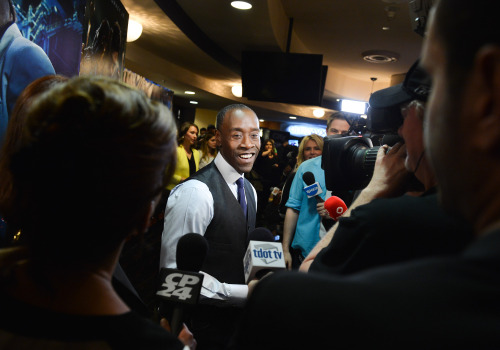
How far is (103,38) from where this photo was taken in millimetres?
2629

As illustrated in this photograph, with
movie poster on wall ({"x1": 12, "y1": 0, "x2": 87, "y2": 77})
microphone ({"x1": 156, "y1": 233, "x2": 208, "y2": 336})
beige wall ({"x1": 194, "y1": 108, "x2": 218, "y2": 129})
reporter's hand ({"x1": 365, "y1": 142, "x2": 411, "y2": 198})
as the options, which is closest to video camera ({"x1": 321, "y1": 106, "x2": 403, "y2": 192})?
reporter's hand ({"x1": 365, "y1": 142, "x2": 411, "y2": 198})

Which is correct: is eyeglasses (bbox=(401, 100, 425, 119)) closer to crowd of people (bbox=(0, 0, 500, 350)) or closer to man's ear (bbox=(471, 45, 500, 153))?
crowd of people (bbox=(0, 0, 500, 350))

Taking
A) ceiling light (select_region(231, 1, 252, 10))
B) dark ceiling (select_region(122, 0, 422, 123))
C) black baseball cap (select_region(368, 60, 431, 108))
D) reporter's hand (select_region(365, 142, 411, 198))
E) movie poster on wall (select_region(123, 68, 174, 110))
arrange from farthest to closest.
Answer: dark ceiling (select_region(122, 0, 422, 123)) < ceiling light (select_region(231, 1, 252, 10)) < movie poster on wall (select_region(123, 68, 174, 110)) < reporter's hand (select_region(365, 142, 411, 198)) < black baseball cap (select_region(368, 60, 431, 108))

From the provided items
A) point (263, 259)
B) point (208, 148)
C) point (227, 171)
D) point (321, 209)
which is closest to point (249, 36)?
point (208, 148)

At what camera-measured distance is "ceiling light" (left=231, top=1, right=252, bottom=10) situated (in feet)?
16.6

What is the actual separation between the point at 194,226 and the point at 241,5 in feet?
13.1

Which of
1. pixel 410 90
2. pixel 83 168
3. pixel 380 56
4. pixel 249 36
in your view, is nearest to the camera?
pixel 83 168

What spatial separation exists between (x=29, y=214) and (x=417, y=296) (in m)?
0.64

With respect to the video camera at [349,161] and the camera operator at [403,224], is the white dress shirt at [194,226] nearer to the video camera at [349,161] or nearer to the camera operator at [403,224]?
the video camera at [349,161]

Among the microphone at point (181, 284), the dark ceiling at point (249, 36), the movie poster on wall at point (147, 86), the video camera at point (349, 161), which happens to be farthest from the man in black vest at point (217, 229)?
the dark ceiling at point (249, 36)

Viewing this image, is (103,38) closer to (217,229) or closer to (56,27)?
(56,27)

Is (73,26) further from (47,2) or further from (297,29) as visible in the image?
(297,29)

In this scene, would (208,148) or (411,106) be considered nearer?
(411,106)

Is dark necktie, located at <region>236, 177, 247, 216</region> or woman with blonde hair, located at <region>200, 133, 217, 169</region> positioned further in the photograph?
woman with blonde hair, located at <region>200, 133, 217, 169</region>
